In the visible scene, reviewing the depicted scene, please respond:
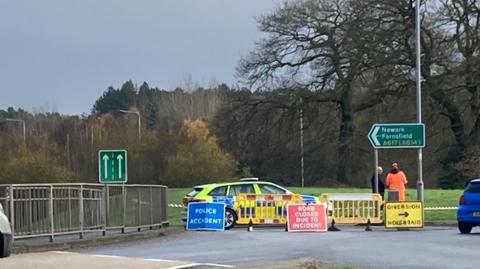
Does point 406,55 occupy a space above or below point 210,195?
above

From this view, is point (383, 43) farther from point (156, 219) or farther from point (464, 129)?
point (156, 219)

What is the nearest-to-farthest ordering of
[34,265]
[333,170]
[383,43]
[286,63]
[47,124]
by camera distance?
[34,265]
[383,43]
[286,63]
[333,170]
[47,124]

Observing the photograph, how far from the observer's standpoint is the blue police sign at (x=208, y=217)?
27.1m

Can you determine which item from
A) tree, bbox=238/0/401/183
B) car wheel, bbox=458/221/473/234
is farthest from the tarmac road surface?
tree, bbox=238/0/401/183

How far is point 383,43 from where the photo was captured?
5172 cm

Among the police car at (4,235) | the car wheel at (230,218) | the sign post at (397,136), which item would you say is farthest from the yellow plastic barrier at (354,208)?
the police car at (4,235)

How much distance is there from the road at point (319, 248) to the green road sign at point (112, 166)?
2.09 metres

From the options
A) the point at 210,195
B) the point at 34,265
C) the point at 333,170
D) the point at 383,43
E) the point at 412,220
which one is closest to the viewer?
the point at 34,265

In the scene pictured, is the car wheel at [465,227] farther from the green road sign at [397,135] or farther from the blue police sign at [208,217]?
the blue police sign at [208,217]

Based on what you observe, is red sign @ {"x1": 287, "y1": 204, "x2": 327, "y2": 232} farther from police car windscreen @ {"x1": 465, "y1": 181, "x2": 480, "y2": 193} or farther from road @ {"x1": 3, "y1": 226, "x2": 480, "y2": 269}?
police car windscreen @ {"x1": 465, "y1": 181, "x2": 480, "y2": 193}

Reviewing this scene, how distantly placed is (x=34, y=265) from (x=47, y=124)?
9546 cm

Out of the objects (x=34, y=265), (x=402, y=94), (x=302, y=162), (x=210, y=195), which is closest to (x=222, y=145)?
(x=302, y=162)

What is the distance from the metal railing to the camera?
67.5 feet

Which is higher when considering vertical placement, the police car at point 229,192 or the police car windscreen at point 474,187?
the police car windscreen at point 474,187
